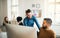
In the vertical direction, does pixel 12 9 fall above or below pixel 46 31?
above

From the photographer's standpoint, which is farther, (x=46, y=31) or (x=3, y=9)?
(x=3, y=9)

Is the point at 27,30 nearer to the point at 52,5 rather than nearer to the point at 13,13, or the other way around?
the point at 52,5

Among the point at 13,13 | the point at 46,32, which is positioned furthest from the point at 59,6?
the point at 46,32

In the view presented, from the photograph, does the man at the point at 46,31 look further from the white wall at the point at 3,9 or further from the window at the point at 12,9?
the white wall at the point at 3,9

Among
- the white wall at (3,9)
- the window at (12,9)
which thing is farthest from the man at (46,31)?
the white wall at (3,9)

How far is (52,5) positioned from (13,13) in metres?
2.35

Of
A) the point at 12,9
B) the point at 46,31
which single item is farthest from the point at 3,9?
the point at 46,31

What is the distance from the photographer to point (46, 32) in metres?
1.93

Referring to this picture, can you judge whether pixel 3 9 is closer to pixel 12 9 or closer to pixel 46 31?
pixel 12 9

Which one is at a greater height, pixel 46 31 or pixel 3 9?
pixel 3 9

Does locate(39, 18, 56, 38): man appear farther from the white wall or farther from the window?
the white wall

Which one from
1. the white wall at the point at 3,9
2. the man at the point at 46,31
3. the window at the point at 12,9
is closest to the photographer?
the man at the point at 46,31

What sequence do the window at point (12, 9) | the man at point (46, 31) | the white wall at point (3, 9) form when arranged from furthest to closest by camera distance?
the white wall at point (3, 9) < the window at point (12, 9) < the man at point (46, 31)

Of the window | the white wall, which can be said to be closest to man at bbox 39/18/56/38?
the window
